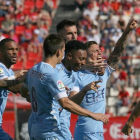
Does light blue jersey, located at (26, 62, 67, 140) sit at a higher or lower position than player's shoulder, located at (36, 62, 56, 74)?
lower

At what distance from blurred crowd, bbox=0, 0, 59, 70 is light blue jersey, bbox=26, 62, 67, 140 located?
13.0 metres

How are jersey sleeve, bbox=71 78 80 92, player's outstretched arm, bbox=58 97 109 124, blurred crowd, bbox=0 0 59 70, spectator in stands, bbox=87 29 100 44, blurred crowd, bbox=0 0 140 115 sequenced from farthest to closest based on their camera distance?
spectator in stands, bbox=87 29 100 44 → blurred crowd, bbox=0 0 59 70 → blurred crowd, bbox=0 0 140 115 → jersey sleeve, bbox=71 78 80 92 → player's outstretched arm, bbox=58 97 109 124

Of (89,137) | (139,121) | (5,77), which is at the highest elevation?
(5,77)

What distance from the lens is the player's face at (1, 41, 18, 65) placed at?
851 cm

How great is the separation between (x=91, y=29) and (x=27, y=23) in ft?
9.36

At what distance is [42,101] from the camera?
21.5 feet

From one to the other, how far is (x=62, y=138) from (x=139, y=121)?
6.58m

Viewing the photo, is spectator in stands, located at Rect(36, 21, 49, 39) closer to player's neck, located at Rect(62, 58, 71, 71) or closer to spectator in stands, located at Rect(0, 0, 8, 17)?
spectator in stands, located at Rect(0, 0, 8, 17)

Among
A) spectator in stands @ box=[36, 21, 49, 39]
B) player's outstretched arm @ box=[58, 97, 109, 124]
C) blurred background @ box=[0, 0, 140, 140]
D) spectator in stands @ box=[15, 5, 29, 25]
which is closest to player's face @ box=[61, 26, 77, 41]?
player's outstretched arm @ box=[58, 97, 109, 124]

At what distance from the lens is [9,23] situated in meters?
22.0

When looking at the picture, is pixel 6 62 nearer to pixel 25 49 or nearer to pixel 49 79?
pixel 49 79

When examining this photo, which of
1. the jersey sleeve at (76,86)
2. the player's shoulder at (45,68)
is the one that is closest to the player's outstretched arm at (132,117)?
the jersey sleeve at (76,86)

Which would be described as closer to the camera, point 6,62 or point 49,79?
point 49,79

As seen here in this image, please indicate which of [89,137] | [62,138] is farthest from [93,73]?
[62,138]
